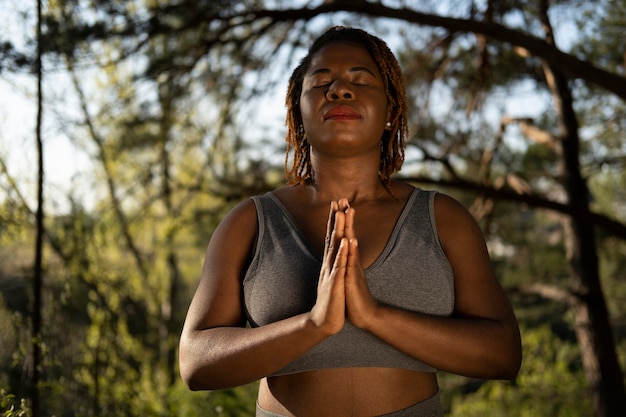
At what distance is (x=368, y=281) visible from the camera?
4.36 feet

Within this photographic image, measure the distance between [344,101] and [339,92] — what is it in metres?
0.02

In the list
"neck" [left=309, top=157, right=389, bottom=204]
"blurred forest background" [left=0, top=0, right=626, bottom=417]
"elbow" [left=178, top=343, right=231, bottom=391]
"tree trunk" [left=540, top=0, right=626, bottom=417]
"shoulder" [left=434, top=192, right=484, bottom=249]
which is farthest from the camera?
"tree trunk" [left=540, top=0, right=626, bottom=417]

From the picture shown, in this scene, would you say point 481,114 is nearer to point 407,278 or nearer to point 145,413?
point 145,413

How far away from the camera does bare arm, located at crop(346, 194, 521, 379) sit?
122 centimetres

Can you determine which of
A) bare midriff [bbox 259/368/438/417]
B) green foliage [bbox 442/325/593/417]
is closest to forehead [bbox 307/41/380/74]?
bare midriff [bbox 259/368/438/417]

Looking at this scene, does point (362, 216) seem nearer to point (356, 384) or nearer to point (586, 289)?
point (356, 384)

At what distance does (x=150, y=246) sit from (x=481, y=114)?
207 inches

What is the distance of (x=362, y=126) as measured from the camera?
1427 mm

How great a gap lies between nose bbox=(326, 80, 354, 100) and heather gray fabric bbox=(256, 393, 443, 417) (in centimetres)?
62

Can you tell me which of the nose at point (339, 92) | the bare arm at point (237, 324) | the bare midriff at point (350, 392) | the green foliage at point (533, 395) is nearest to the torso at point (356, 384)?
the bare midriff at point (350, 392)

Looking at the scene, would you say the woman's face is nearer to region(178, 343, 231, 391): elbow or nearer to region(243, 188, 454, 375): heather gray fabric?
region(243, 188, 454, 375): heather gray fabric

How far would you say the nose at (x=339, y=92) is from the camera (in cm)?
141

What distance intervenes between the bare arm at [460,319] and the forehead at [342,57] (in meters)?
0.33

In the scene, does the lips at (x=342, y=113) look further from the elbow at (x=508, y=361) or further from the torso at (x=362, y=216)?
the elbow at (x=508, y=361)
